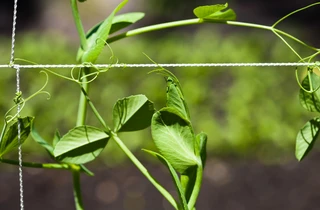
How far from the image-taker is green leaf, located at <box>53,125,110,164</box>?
1.42 feet

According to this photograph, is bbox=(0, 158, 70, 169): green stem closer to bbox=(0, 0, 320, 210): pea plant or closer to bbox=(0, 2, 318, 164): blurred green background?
bbox=(0, 0, 320, 210): pea plant

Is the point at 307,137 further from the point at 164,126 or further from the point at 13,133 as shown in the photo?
the point at 13,133

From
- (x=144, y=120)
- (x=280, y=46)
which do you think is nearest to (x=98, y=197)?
(x=280, y=46)

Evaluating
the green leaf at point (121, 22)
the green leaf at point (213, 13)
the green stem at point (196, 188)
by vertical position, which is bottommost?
the green stem at point (196, 188)

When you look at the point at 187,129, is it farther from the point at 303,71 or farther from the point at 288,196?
the point at 303,71

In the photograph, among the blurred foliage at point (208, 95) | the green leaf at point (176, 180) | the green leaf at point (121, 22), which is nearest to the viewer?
the green leaf at point (176, 180)

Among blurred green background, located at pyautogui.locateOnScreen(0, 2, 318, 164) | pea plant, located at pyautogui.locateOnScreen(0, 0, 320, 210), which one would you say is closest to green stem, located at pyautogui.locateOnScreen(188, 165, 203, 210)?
pea plant, located at pyautogui.locateOnScreen(0, 0, 320, 210)

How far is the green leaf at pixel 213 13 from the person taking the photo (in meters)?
0.42

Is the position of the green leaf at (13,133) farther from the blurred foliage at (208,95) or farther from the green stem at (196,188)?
the blurred foliage at (208,95)

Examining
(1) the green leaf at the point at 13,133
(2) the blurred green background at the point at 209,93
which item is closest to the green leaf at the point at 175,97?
(1) the green leaf at the point at 13,133

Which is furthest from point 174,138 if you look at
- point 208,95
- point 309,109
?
point 208,95

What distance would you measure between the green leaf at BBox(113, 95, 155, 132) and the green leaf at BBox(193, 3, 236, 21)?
8 cm

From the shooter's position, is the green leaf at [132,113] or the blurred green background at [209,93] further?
the blurred green background at [209,93]

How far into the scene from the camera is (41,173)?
1831 millimetres
